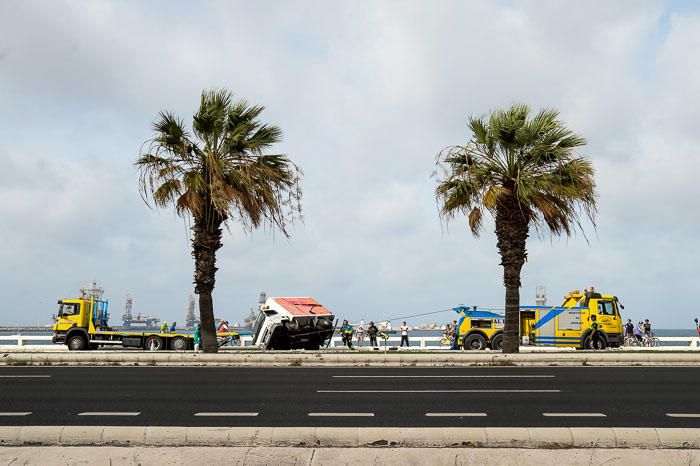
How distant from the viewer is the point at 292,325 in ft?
92.2

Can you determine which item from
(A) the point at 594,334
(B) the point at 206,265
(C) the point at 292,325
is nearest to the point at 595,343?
(A) the point at 594,334

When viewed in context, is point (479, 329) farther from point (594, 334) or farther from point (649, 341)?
point (649, 341)

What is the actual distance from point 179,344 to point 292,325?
722cm

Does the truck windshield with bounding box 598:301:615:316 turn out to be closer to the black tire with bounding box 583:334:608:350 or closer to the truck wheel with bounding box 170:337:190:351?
the black tire with bounding box 583:334:608:350

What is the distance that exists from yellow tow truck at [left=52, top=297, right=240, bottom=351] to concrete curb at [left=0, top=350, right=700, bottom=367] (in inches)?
481

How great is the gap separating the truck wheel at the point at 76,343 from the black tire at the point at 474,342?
18.5 metres

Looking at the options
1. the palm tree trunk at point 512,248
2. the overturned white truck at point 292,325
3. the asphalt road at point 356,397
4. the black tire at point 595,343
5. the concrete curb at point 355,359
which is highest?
the palm tree trunk at point 512,248

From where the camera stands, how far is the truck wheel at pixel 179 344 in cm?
3184

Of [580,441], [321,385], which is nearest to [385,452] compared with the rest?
[580,441]

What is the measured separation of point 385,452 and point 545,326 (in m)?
25.9


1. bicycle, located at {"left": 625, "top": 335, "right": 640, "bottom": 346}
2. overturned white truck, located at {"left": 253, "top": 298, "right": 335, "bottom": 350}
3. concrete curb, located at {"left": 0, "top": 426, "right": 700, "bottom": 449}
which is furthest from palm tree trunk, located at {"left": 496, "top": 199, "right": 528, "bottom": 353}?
bicycle, located at {"left": 625, "top": 335, "right": 640, "bottom": 346}

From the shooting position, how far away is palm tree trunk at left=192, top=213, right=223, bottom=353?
22828 millimetres

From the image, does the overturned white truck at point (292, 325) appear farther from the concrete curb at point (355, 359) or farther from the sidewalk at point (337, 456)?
the sidewalk at point (337, 456)

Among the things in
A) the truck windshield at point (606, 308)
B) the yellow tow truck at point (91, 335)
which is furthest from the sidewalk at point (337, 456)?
the yellow tow truck at point (91, 335)
